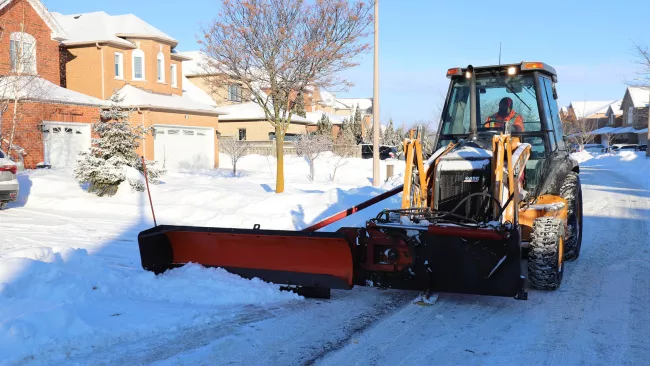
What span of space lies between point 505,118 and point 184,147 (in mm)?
22753

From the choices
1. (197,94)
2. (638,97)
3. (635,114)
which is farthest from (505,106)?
Answer: (638,97)

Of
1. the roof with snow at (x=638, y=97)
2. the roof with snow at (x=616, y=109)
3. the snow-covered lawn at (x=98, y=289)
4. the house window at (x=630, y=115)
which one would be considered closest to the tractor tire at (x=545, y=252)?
the snow-covered lawn at (x=98, y=289)

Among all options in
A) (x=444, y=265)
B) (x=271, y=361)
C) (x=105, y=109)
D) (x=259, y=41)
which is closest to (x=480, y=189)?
(x=444, y=265)

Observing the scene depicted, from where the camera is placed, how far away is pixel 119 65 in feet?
89.1

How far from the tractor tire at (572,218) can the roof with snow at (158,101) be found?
20720 millimetres

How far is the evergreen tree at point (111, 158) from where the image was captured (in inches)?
580

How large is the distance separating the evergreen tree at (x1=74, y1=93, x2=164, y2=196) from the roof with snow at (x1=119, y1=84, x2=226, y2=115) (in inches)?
386

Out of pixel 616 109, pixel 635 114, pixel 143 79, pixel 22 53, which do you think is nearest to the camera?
pixel 22 53

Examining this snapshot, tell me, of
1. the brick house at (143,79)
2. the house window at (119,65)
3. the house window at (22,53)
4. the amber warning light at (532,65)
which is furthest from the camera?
the house window at (119,65)

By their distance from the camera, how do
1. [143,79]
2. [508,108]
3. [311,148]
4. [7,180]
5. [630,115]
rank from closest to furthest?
[508,108]
[7,180]
[311,148]
[143,79]
[630,115]

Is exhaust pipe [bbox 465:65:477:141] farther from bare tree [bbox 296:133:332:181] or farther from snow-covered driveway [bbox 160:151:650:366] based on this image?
bare tree [bbox 296:133:332:181]

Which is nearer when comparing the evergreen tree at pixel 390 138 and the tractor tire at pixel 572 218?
the tractor tire at pixel 572 218

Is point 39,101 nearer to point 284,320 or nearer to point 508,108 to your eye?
point 508,108

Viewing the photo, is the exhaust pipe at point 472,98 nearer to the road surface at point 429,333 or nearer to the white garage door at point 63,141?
the road surface at point 429,333
